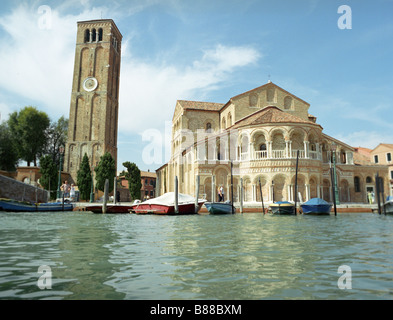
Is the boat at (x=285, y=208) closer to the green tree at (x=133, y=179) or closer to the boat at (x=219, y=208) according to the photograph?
the boat at (x=219, y=208)

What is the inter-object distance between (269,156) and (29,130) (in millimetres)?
33121

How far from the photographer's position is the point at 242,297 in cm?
330

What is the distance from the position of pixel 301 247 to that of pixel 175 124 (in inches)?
1426

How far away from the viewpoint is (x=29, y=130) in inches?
1652

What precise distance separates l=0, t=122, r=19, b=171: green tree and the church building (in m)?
23.1

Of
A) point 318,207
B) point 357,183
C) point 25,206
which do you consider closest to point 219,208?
point 318,207

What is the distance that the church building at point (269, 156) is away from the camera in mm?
25766

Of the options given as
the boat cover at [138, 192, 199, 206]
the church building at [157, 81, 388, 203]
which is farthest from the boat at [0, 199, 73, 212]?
the church building at [157, 81, 388, 203]

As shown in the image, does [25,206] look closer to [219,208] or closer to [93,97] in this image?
[219,208]

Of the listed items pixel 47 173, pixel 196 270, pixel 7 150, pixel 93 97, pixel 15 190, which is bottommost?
pixel 196 270

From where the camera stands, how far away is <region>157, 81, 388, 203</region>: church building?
2577 cm

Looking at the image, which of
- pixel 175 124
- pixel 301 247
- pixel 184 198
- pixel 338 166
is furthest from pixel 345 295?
pixel 175 124

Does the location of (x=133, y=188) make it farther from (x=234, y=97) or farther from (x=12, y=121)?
(x=12, y=121)

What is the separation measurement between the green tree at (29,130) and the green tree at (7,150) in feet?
2.27
